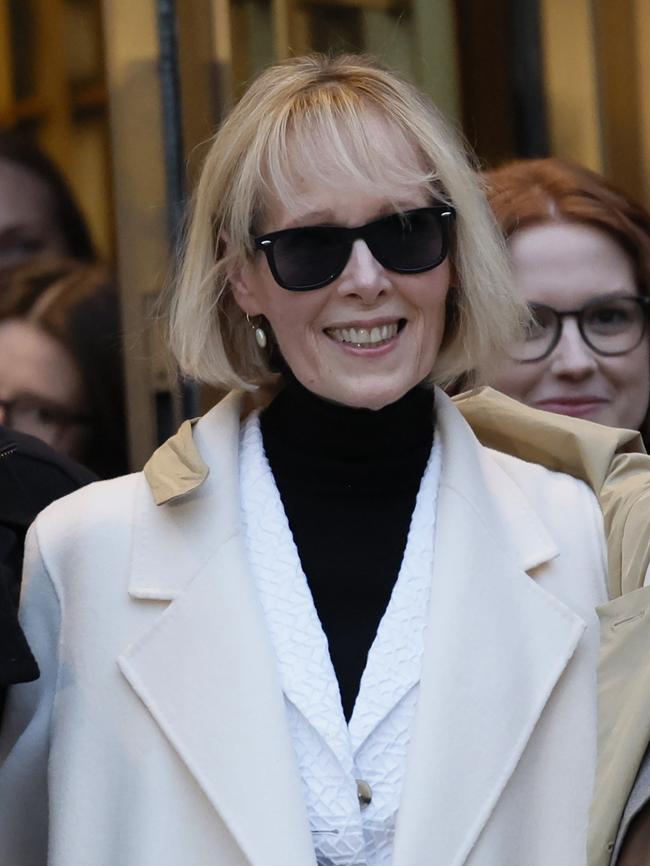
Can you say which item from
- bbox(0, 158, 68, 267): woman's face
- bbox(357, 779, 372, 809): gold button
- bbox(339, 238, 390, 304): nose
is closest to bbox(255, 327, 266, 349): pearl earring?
bbox(339, 238, 390, 304): nose

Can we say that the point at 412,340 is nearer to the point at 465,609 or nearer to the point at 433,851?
the point at 465,609

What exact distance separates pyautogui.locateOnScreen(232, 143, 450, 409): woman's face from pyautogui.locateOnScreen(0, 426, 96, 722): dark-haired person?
441mm

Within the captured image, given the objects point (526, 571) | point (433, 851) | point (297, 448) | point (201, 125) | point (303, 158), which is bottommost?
point (433, 851)

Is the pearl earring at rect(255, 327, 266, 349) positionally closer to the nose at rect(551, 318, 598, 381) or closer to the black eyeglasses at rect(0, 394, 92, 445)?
the nose at rect(551, 318, 598, 381)

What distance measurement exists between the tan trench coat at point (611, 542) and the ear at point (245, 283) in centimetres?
20

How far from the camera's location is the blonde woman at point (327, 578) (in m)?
2.42

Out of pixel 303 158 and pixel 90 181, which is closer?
pixel 303 158

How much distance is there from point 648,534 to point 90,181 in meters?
2.49

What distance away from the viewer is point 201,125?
4426mm

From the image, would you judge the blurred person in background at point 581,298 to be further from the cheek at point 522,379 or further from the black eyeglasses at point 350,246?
the black eyeglasses at point 350,246

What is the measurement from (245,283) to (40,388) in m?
1.70

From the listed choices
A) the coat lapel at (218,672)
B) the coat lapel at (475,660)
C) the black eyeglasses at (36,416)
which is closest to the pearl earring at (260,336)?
the coat lapel at (218,672)

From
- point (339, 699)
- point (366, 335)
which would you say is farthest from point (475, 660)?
point (366, 335)

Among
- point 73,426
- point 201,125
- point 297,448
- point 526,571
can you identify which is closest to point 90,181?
point 201,125
